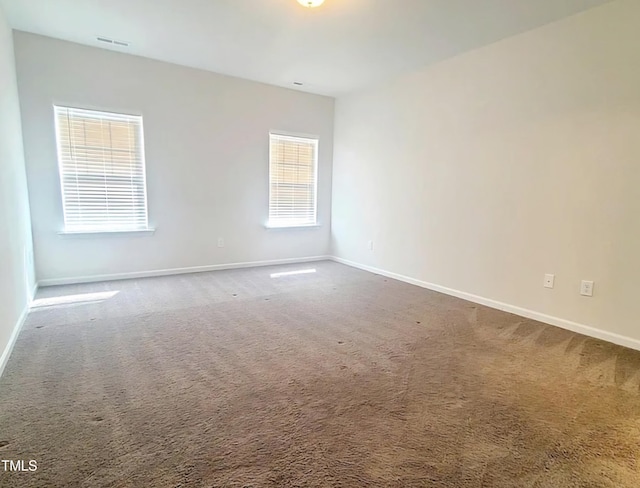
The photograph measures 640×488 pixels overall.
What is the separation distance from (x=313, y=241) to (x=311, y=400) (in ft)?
13.4

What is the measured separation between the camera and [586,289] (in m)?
3.02

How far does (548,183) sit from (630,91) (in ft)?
2.84

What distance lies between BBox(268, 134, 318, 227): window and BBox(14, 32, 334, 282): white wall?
0.44ft

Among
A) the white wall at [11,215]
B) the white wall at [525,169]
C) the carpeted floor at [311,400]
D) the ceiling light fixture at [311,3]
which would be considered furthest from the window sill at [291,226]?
the ceiling light fixture at [311,3]

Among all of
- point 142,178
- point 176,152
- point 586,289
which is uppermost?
point 176,152

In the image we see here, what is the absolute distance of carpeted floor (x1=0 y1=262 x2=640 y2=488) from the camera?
4.91 feet

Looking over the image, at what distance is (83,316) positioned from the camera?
3207 mm

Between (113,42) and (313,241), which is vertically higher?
(113,42)

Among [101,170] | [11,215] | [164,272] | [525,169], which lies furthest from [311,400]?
[101,170]

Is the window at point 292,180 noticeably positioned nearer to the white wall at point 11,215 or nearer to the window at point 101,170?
the window at point 101,170

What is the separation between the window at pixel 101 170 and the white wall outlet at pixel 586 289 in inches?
190

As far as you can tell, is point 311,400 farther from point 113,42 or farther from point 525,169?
point 113,42

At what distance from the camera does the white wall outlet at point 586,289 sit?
2998 millimetres

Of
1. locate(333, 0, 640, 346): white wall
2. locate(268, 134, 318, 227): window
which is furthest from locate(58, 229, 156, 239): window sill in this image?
locate(333, 0, 640, 346): white wall
